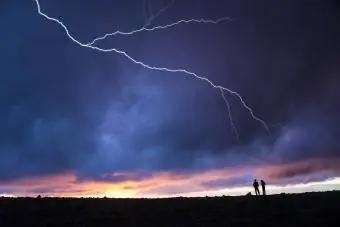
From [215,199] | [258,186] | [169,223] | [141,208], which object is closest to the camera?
[169,223]

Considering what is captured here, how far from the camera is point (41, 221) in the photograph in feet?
121

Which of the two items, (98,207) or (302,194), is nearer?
(98,207)

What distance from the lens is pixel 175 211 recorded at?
133 ft

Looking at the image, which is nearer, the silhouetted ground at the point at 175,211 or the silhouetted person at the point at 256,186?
the silhouetted ground at the point at 175,211

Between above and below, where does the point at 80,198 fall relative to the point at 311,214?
above

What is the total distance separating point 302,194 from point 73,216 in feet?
68.4

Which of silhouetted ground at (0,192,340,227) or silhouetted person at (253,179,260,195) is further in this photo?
silhouetted person at (253,179,260,195)

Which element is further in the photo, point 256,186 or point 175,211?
point 256,186

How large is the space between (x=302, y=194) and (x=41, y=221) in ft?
76.3

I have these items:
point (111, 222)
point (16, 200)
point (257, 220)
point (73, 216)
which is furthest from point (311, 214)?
point (16, 200)

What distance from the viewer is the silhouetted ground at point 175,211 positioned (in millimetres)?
36659

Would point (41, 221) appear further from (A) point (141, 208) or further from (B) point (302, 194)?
(B) point (302, 194)

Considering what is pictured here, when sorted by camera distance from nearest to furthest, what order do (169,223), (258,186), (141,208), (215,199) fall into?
(169,223) → (141,208) → (215,199) → (258,186)

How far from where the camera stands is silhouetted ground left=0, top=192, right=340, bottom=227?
36659 millimetres
